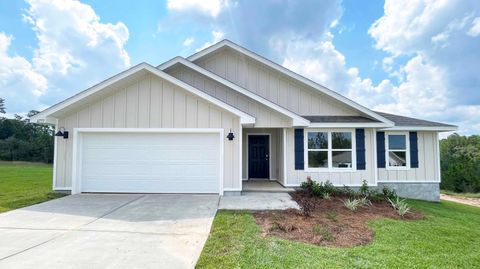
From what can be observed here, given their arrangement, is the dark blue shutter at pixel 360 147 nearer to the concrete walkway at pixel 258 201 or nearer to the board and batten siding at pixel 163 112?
the concrete walkway at pixel 258 201

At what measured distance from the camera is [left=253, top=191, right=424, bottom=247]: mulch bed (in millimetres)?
5254

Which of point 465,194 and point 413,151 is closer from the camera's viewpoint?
point 413,151

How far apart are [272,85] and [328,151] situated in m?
3.80

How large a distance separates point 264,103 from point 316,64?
698cm

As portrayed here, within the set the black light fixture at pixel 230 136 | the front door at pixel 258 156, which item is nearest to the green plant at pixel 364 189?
the front door at pixel 258 156

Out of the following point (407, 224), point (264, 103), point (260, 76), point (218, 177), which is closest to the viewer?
point (407, 224)

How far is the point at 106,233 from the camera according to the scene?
5.30 m

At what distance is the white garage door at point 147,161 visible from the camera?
31.1ft

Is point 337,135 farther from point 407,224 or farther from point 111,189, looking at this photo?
point 111,189

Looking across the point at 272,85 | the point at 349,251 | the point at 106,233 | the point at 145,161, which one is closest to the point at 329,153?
the point at 272,85

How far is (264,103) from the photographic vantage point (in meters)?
10.1

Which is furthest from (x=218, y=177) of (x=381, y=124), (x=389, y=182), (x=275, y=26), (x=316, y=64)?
(x=316, y=64)

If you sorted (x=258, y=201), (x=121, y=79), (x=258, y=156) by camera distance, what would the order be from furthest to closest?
1. (x=258, y=156)
2. (x=121, y=79)
3. (x=258, y=201)

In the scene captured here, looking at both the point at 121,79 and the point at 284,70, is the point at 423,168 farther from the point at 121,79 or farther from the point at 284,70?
the point at 121,79
